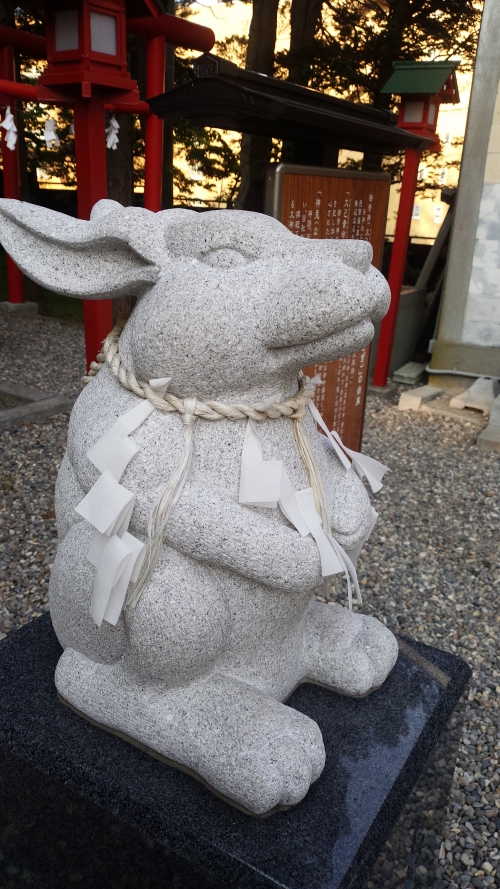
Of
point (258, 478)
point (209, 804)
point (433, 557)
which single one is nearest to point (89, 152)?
point (433, 557)

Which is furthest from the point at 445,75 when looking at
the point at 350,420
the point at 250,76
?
the point at 250,76

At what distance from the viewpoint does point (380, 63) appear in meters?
9.47

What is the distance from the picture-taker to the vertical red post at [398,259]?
6.25 meters

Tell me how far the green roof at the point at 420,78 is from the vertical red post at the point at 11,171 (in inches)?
129

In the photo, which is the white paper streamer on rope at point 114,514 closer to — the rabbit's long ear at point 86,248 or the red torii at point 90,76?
the rabbit's long ear at point 86,248

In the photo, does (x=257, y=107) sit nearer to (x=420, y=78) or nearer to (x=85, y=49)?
(x=85, y=49)

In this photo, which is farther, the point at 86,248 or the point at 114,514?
the point at 86,248

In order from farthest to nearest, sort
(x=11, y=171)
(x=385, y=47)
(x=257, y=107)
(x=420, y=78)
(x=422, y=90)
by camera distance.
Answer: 1. (x=385, y=47)
2. (x=11, y=171)
3. (x=420, y=78)
4. (x=422, y=90)
5. (x=257, y=107)

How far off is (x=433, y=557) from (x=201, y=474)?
2.54m

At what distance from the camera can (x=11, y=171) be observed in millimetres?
7539

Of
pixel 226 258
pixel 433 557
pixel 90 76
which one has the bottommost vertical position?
pixel 433 557

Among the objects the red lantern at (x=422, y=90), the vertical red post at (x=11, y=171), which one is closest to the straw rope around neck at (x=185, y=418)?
the vertical red post at (x=11, y=171)

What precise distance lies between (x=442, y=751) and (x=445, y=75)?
18.7ft

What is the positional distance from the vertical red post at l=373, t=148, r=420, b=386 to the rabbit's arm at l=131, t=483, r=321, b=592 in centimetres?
508
